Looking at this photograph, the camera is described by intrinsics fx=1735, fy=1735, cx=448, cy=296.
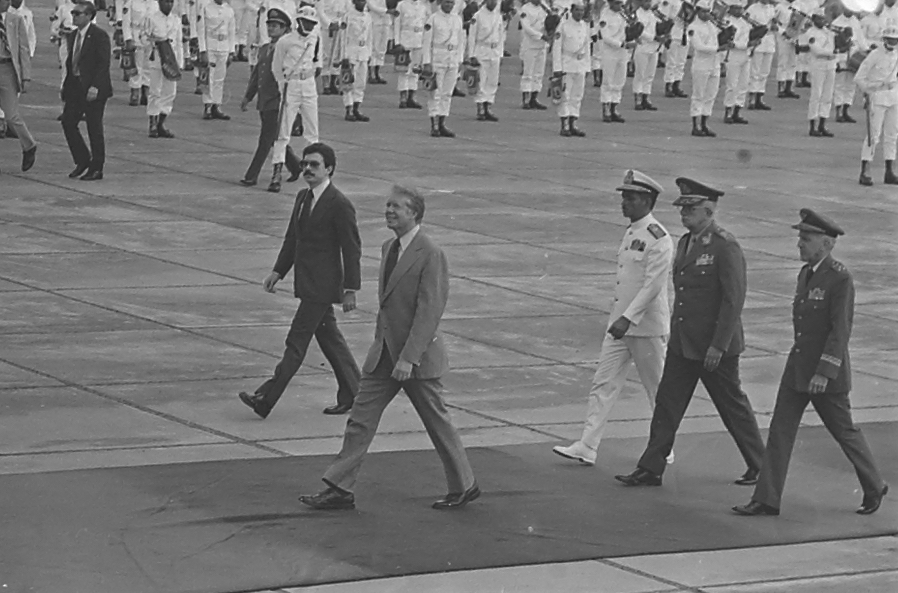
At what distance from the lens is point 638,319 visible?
397 inches

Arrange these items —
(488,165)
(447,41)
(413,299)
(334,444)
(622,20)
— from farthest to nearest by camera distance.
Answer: (622,20), (447,41), (488,165), (334,444), (413,299)

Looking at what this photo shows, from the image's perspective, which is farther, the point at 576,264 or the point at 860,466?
the point at 576,264

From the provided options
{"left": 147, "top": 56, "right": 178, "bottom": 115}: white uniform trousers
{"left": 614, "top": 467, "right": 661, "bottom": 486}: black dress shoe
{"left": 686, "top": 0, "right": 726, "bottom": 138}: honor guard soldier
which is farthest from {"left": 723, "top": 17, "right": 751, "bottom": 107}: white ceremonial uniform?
{"left": 614, "top": 467, "right": 661, "bottom": 486}: black dress shoe

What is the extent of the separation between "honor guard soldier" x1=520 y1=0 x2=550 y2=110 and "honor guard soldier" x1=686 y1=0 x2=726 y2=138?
283cm

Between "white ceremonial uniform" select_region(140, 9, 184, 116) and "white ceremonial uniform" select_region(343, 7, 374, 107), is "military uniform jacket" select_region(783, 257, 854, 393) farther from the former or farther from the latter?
"white ceremonial uniform" select_region(343, 7, 374, 107)

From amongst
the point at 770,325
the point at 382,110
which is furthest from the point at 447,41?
the point at 770,325

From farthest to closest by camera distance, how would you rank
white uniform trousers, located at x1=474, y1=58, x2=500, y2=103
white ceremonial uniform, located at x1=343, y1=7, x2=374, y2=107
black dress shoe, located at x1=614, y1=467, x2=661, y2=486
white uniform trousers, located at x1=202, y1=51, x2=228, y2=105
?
white uniform trousers, located at x1=474, y1=58, x2=500, y2=103
white ceremonial uniform, located at x1=343, y1=7, x2=374, y2=107
white uniform trousers, located at x1=202, y1=51, x2=228, y2=105
black dress shoe, located at x1=614, y1=467, x2=661, y2=486

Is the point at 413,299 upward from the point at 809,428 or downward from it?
upward

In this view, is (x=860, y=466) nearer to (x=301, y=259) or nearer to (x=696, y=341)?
(x=696, y=341)

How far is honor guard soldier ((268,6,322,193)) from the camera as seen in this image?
19.4 metres

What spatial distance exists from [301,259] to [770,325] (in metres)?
5.06

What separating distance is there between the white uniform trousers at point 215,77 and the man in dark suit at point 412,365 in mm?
16804

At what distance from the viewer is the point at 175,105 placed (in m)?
27.3

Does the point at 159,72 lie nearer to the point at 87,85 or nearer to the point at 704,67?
the point at 87,85
